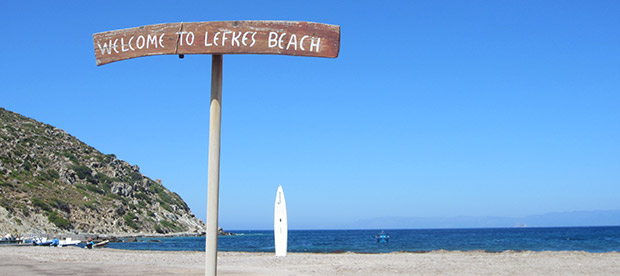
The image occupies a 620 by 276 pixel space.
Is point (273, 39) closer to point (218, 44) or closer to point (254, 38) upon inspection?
point (254, 38)

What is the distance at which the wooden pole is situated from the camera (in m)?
4.17

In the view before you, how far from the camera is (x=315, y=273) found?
45.8 ft

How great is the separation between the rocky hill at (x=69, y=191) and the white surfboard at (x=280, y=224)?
110 feet

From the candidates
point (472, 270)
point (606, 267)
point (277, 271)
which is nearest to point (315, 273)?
point (277, 271)

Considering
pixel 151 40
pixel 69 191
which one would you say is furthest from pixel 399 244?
pixel 151 40

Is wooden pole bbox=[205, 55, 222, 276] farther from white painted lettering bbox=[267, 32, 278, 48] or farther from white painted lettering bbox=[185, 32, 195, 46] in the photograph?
white painted lettering bbox=[267, 32, 278, 48]

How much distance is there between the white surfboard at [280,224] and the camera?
23962 millimetres

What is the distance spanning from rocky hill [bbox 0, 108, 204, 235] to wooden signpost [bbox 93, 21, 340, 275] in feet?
166

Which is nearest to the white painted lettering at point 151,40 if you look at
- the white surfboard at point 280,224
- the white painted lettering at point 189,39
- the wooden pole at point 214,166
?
the white painted lettering at point 189,39

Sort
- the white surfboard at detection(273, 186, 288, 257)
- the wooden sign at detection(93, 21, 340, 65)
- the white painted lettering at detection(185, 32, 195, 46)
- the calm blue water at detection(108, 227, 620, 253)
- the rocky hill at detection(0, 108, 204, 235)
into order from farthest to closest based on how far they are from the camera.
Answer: the rocky hill at detection(0, 108, 204, 235) → the calm blue water at detection(108, 227, 620, 253) → the white surfboard at detection(273, 186, 288, 257) → the white painted lettering at detection(185, 32, 195, 46) → the wooden sign at detection(93, 21, 340, 65)

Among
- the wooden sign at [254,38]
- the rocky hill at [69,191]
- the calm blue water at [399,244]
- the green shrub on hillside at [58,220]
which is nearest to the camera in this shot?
the wooden sign at [254,38]

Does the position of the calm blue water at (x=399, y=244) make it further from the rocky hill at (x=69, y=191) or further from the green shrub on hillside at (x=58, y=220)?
the rocky hill at (x=69, y=191)

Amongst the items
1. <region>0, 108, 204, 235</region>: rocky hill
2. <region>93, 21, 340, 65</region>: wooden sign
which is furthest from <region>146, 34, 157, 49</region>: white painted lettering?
<region>0, 108, 204, 235</region>: rocky hill

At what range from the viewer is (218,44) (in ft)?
13.6
